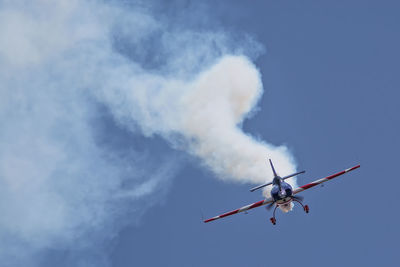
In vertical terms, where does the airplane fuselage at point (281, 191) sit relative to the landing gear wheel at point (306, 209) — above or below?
above

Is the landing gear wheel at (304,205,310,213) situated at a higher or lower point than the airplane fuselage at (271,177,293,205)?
lower

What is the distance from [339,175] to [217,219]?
2352 cm

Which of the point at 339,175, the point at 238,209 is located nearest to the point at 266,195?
the point at 238,209

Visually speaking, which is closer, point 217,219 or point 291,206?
point 291,206

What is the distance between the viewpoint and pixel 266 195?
118 m

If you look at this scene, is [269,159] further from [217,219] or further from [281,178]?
[217,219]

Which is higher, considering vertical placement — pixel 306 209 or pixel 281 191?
pixel 281 191

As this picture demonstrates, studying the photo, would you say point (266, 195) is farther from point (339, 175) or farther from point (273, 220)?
point (339, 175)

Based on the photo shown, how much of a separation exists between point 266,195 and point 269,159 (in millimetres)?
9987

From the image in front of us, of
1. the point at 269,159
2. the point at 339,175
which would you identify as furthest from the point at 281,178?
the point at 339,175

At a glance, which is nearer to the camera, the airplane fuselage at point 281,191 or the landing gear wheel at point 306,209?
the airplane fuselage at point 281,191

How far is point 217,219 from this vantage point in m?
121

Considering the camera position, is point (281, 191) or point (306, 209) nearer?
point (281, 191)

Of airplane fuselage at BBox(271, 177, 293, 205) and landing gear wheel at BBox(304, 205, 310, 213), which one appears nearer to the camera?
airplane fuselage at BBox(271, 177, 293, 205)
